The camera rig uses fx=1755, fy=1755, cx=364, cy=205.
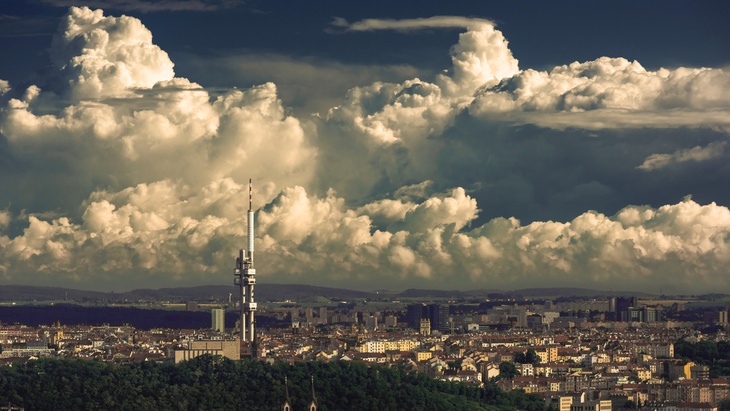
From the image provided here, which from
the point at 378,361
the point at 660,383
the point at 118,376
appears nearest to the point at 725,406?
the point at 660,383

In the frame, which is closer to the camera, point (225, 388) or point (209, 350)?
point (225, 388)

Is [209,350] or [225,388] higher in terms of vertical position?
[209,350]

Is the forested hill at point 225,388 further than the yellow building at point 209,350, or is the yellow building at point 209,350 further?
the yellow building at point 209,350

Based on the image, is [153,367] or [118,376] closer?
[118,376]

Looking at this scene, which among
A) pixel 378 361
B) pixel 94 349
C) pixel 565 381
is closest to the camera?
pixel 565 381

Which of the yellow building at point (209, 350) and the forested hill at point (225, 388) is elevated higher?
the yellow building at point (209, 350)

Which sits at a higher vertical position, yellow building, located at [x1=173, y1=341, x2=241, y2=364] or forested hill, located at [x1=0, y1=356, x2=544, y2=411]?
yellow building, located at [x1=173, y1=341, x2=241, y2=364]

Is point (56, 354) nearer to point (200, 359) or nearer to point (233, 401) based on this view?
point (200, 359)

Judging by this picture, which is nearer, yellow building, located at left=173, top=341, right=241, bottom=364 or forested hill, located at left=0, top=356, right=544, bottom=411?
forested hill, located at left=0, top=356, right=544, bottom=411
